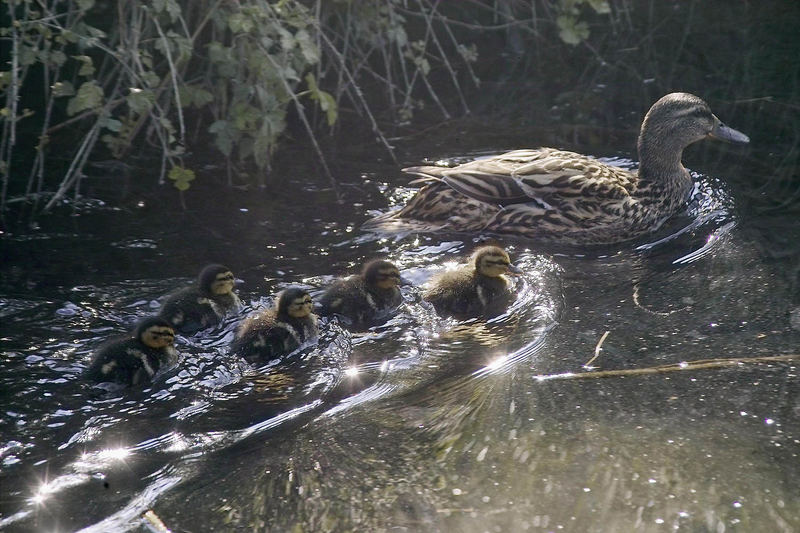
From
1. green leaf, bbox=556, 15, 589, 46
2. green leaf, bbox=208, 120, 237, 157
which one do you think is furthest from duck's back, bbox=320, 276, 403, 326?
green leaf, bbox=556, 15, 589, 46

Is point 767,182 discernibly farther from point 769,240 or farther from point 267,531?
point 267,531

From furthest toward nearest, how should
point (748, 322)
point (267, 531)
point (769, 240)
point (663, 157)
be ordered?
point (663, 157) → point (769, 240) → point (748, 322) → point (267, 531)

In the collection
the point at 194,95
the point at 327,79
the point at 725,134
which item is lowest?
the point at 725,134

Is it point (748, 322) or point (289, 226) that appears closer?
point (748, 322)

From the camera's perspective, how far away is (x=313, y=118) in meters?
6.45

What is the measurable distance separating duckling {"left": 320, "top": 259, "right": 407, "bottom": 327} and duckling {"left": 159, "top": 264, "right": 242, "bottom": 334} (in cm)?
42

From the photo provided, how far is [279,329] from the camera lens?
3973 millimetres

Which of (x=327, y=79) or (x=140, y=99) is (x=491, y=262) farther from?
(x=327, y=79)

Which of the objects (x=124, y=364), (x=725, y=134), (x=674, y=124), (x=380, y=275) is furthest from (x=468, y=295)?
(x=725, y=134)

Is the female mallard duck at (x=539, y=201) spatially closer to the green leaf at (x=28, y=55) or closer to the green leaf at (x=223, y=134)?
the green leaf at (x=223, y=134)

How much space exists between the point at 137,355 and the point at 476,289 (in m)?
1.53

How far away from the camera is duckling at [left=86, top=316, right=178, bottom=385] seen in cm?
368

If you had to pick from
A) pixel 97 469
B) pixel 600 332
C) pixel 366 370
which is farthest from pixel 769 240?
pixel 97 469

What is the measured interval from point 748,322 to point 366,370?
1455 mm
